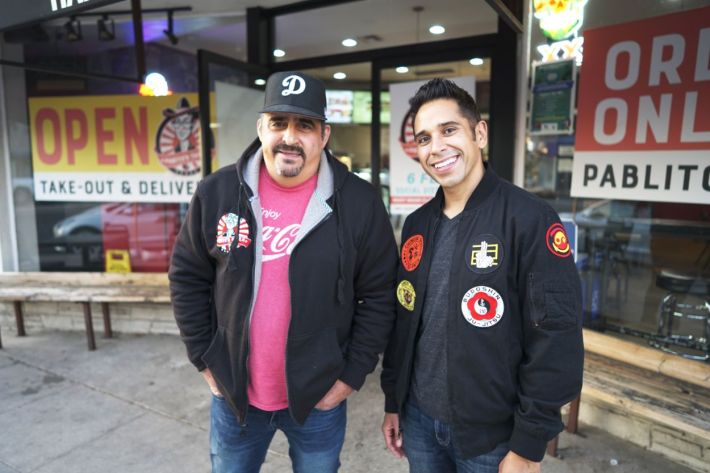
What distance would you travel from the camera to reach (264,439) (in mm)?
1953

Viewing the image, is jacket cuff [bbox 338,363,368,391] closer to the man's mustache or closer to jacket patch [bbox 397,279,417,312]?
jacket patch [bbox 397,279,417,312]

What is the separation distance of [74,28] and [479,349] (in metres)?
5.54

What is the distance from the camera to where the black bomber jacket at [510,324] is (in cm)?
135

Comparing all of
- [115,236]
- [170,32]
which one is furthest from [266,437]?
[170,32]

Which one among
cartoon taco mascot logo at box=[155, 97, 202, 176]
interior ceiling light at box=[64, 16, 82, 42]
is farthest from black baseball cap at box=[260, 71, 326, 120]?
interior ceiling light at box=[64, 16, 82, 42]

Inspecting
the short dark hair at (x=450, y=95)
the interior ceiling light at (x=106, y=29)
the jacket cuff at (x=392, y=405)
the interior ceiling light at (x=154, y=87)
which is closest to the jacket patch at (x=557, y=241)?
the short dark hair at (x=450, y=95)

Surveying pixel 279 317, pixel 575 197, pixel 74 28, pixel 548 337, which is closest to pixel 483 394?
pixel 548 337

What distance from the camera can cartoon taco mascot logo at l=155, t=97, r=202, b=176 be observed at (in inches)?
200

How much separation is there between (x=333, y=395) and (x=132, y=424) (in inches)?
82.1

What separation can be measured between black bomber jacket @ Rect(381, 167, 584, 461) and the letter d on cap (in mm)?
701

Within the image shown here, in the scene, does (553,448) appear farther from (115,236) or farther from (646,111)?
(115,236)

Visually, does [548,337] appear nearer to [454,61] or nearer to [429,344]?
[429,344]

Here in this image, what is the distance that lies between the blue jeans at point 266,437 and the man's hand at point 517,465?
0.72 metres

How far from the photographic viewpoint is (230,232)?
1764 millimetres
